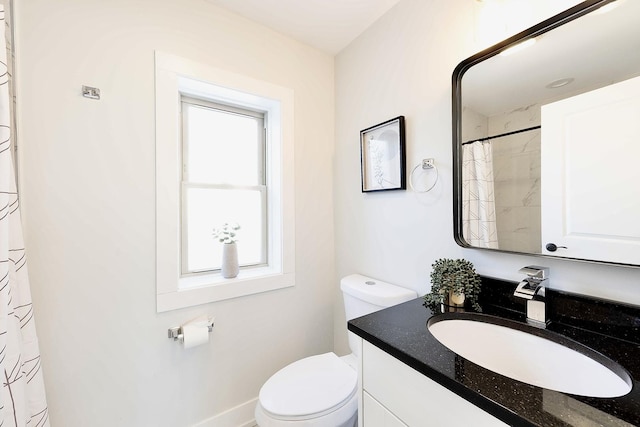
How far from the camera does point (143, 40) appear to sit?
1254mm

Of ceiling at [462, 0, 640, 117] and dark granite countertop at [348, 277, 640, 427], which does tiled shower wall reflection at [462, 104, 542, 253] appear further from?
dark granite countertop at [348, 277, 640, 427]

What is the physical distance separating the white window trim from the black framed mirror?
0.97 m

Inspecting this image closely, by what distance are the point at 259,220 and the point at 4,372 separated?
4.09ft

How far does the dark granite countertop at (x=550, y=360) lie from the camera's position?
484 millimetres

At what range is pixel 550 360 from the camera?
0.78 meters

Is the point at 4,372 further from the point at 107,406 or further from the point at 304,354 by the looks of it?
the point at 304,354

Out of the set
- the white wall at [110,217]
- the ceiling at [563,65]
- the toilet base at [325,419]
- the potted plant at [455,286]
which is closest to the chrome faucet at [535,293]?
the potted plant at [455,286]

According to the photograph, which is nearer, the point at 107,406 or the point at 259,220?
the point at 107,406

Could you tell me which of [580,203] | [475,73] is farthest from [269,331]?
[475,73]

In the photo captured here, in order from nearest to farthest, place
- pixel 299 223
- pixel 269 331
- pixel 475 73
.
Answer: pixel 475 73 → pixel 269 331 → pixel 299 223

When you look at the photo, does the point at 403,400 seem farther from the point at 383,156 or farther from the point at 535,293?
the point at 383,156

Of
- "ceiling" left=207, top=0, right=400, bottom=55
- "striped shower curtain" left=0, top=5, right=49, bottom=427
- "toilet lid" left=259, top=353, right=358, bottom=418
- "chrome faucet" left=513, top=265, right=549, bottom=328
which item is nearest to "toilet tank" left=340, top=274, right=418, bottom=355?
"toilet lid" left=259, top=353, right=358, bottom=418

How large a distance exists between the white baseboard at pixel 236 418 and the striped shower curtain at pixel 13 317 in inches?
28.3

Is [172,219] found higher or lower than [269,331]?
higher
